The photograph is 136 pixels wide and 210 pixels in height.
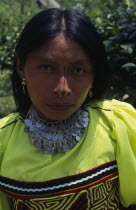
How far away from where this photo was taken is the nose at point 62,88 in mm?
1302

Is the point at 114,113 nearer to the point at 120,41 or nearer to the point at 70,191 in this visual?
the point at 70,191

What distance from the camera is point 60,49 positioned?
130 cm

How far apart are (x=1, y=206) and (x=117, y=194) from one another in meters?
0.58

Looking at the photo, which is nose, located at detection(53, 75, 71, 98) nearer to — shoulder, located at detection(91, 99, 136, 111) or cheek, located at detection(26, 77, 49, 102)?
cheek, located at detection(26, 77, 49, 102)

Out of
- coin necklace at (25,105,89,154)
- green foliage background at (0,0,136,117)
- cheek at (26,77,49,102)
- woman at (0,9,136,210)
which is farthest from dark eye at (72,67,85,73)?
green foliage background at (0,0,136,117)

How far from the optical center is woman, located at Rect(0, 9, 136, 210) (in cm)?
134

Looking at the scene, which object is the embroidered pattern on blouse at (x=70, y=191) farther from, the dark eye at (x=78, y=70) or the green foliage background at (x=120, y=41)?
the green foliage background at (x=120, y=41)

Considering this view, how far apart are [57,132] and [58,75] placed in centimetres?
32

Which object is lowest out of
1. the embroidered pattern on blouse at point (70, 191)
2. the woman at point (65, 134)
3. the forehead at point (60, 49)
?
the embroidered pattern on blouse at point (70, 191)

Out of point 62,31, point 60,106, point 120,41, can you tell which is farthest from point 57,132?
point 120,41

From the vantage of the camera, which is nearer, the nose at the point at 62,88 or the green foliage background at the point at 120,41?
the nose at the point at 62,88

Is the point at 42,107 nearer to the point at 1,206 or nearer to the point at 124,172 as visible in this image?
the point at 124,172

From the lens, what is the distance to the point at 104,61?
1.55 meters

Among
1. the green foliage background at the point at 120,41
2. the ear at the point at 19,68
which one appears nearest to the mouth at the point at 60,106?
the ear at the point at 19,68
